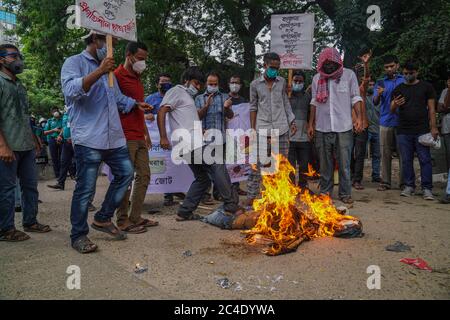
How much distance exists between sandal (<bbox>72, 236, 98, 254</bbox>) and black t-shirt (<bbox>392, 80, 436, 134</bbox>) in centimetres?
546

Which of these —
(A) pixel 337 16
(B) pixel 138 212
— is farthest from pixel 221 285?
(A) pixel 337 16

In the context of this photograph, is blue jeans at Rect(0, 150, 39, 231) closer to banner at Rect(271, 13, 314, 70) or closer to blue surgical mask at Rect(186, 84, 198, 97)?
blue surgical mask at Rect(186, 84, 198, 97)

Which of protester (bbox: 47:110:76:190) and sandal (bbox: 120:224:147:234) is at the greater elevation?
protester (bbox: 47:110:76:190)

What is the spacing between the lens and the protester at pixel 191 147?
5172 mm

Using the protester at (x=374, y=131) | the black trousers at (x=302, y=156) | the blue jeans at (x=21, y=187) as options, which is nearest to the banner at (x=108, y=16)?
the blue jeans at (x=21, y=187)

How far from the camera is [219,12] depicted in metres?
16.2

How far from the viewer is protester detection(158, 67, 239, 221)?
17.0ft

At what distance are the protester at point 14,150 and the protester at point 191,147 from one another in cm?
160

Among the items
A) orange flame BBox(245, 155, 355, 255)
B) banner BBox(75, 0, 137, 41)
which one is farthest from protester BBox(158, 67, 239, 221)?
banner BBox(75, 0, 137, 41)

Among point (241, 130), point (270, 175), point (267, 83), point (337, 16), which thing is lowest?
point (270, 175)

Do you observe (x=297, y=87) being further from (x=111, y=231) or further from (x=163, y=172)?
(x=111, y=231)

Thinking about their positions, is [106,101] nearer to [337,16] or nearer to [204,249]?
[204,249]
